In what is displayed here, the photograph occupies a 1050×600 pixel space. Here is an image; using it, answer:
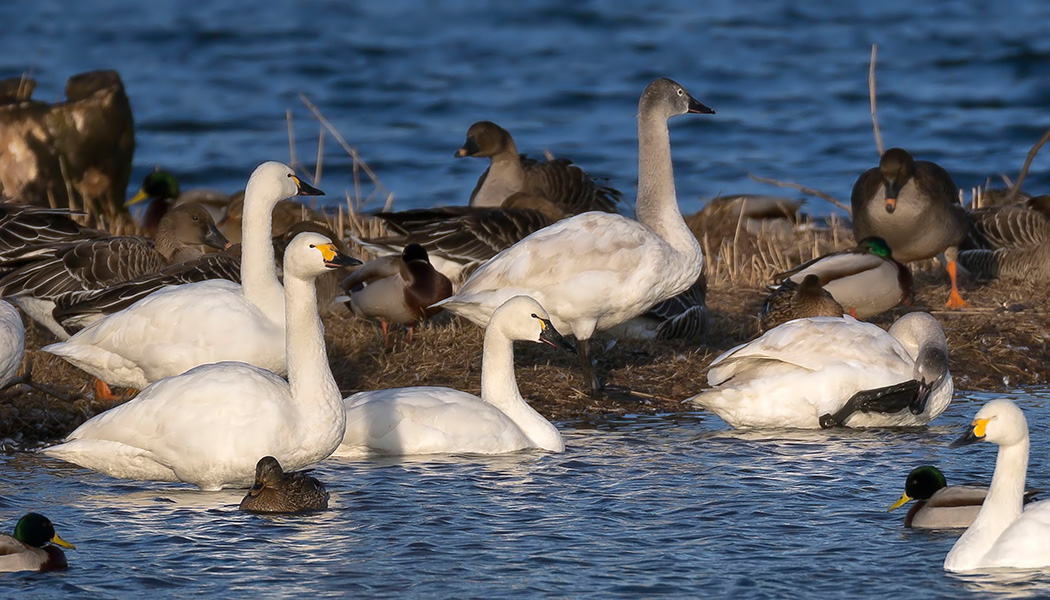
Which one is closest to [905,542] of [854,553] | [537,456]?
[854,553]

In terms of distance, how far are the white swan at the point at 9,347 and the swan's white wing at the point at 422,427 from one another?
5.97 ft

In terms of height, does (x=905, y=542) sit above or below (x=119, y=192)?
below

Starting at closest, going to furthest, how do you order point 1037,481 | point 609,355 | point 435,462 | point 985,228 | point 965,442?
point 965,442, point 1037,481, point 435,462, point 609,355, point 985,228

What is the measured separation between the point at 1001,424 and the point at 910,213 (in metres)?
7.17

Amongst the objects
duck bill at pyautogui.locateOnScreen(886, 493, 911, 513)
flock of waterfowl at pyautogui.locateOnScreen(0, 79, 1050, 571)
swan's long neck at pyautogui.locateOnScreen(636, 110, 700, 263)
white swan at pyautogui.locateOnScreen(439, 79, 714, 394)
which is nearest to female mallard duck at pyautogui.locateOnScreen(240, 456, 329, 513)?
flock of waterfowl at pyautogui.locateOnScreen(0, 79, 1050, 571)

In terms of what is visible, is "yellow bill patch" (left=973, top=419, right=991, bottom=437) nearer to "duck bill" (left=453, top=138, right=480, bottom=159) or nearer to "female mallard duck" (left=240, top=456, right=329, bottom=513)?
"female mallard duck" (left=240, top=456, right=329, bottom=513)

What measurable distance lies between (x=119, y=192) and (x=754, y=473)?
368 inches

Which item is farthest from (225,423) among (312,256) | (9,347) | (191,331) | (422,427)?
(9,347)

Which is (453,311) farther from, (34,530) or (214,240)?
(34,530)

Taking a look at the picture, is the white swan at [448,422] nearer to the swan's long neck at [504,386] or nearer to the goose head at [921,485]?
the swan's long neck at [504,386]

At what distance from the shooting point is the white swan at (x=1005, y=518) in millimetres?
6117

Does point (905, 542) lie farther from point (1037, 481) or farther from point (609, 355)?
point (609, 355)

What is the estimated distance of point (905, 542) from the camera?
6738 millimetres

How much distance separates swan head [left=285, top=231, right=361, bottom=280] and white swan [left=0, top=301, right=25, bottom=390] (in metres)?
1.80
